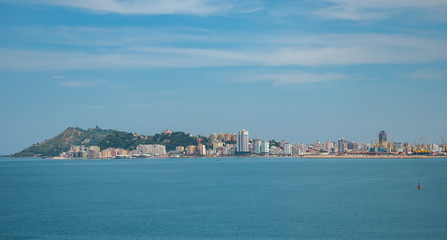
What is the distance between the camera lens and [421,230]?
34281 millimetres

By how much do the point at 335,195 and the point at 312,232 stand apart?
21.4m

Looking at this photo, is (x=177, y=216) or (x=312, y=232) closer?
(x=312, y=232)

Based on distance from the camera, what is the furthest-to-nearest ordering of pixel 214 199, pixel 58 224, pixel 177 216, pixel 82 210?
pixel 214 199
pixel 82 210
pixel 177 216
pixel 58 224

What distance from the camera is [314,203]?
48.0 m

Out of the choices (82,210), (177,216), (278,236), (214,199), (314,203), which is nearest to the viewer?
(278,236)

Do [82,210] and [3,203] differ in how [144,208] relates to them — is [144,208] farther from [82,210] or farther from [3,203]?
[3,203]

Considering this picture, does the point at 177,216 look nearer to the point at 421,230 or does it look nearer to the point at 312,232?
the point at 312,232

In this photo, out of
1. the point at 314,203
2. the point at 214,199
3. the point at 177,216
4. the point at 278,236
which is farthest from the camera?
the point at 214,199

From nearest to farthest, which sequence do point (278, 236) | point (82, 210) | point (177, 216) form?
1. point (278, 236)
2. point (177, 216)
3. point (82, 210)

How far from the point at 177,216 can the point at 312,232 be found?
12.3m

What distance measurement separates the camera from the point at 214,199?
52688 millimetres

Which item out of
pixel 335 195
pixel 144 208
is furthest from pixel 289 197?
pixel 144 208

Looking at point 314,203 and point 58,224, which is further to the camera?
point 314,203

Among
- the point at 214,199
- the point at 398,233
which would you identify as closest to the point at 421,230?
the point at 398,233
